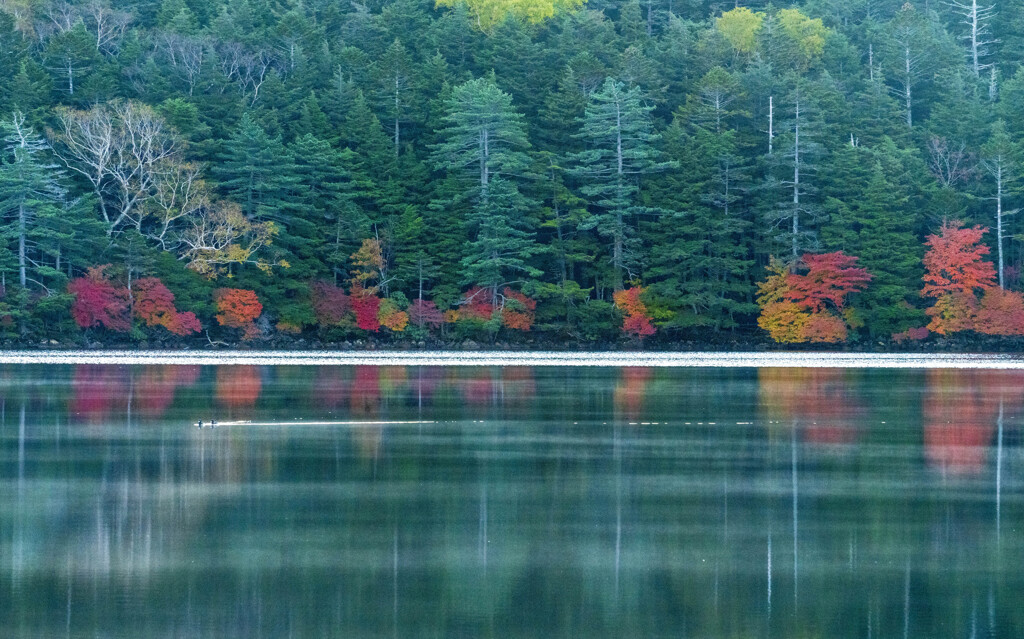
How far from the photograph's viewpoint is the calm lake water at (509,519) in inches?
480

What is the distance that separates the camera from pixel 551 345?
5259cm

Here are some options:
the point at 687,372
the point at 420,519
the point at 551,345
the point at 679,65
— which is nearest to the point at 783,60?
the point at 679,65

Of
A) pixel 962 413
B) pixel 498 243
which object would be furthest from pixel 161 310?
pixel 962 413

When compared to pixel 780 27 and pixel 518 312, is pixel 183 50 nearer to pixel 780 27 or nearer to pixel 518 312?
pixel 518 312

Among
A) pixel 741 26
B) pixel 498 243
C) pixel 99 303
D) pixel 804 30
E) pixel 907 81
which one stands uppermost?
pixel 741 26

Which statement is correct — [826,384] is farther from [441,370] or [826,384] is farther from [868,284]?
[868,284]

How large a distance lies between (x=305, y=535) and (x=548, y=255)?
41.2m

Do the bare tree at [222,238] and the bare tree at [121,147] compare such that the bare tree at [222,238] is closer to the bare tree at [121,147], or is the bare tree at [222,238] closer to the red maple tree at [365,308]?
the bare tree at [121,147]

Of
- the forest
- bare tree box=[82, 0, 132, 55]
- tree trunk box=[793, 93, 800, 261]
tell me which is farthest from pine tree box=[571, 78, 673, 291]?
bare tree box=[82, 0, 132, 55]

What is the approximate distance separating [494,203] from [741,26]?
24.3 meters

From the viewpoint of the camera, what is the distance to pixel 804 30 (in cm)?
7044

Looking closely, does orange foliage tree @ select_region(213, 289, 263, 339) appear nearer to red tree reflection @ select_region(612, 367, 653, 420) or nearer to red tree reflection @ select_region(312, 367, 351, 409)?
red tree reflection @ select_region(312, 367, 351, 409)

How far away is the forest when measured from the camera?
5144 centimetres

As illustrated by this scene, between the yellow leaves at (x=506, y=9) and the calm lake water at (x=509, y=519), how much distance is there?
1895 inches
